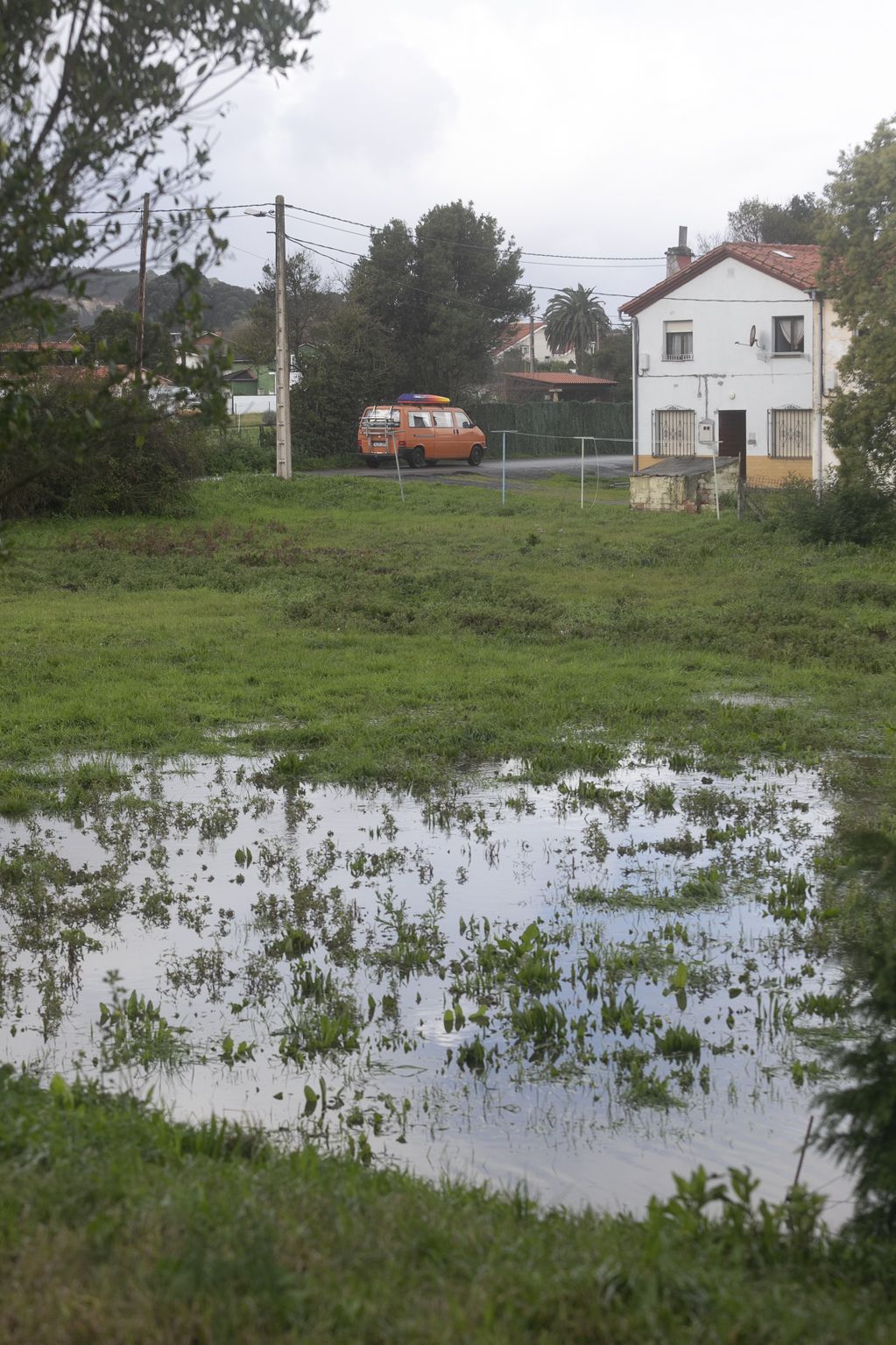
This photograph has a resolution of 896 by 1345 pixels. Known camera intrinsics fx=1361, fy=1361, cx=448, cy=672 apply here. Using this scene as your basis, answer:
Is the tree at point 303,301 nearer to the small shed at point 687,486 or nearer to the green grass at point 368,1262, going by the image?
the small shed at point 687,486

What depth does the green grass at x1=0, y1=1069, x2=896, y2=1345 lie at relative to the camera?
3.53 m

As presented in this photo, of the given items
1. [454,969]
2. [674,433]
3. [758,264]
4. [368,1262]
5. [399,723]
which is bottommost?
[454,969]

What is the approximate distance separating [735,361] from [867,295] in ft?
55.1

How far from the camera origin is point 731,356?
42438 millimetres

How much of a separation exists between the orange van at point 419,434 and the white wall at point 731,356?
701 centimetres

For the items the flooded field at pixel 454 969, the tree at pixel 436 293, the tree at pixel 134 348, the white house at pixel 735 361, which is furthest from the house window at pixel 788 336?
the tree at pixel 134 348

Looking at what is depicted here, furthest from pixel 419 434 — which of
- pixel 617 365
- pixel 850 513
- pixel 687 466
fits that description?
pixel 617 365

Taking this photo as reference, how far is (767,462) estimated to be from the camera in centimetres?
4209

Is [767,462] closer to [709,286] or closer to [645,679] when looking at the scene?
[709,286]

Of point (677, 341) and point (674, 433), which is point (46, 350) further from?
point (677, 341)

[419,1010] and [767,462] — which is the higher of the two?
[767,462]

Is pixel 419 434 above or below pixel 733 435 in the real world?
above

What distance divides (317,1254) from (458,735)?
30.2 ft

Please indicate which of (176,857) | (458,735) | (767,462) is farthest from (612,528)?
(176,857)
